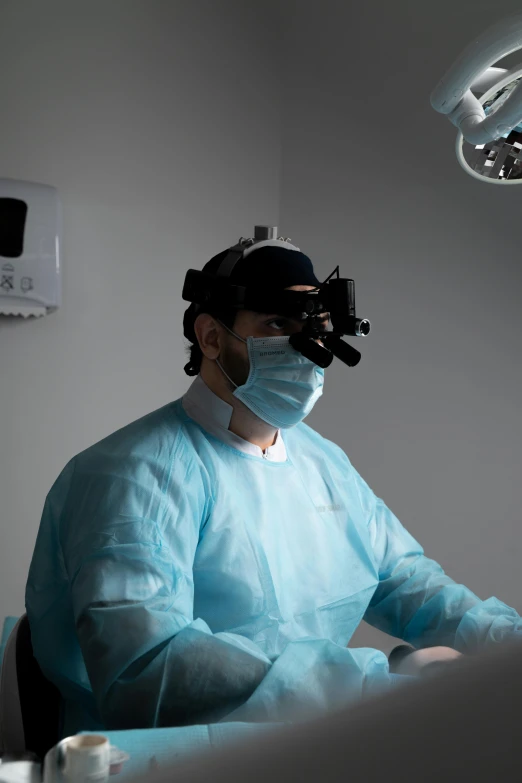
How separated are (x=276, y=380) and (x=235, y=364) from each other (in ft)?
0.32

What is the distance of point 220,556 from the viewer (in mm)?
1412

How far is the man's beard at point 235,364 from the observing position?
1640 millimetres

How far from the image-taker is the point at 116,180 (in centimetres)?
244

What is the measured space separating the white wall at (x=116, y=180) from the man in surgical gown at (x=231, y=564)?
742 mm

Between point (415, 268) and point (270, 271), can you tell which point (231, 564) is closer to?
point (270, 271)

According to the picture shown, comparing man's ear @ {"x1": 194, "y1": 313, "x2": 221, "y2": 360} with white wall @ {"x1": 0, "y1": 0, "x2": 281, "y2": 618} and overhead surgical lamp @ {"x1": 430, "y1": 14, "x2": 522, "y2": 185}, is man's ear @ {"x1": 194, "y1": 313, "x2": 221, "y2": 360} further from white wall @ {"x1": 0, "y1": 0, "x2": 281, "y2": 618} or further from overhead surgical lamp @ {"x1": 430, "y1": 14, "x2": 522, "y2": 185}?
white wall @ {"x1": 0, "y1": 0, "x2": 281, "y2": 618}

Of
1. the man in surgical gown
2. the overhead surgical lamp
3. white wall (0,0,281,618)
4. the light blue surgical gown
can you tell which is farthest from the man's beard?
white wall (0,0,281,618)

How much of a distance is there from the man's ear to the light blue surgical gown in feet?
0.55

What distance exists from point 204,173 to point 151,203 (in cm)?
25

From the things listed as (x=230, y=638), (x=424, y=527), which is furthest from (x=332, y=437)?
(x=230, y=638)

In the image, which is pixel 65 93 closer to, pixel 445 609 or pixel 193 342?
pixel 193 342

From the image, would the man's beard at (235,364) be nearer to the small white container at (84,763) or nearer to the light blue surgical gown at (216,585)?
the light blue surgical gown at (216,585)

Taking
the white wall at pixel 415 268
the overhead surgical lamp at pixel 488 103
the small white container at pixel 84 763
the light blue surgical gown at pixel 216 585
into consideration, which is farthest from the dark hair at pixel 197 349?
the small white container at pixel 84 763

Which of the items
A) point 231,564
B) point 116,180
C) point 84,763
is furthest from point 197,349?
point 84,763
